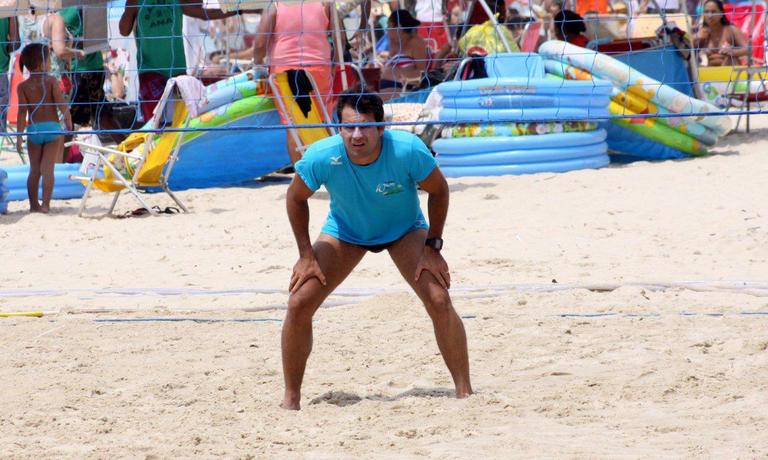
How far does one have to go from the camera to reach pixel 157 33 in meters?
9.59

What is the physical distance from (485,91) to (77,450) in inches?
248

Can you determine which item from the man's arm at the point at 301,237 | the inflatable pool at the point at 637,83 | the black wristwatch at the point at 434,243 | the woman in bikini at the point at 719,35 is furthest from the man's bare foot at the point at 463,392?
the woman in bikini at the point at 719,35

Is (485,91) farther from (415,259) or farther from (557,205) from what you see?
(415,259)

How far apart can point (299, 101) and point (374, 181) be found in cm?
519

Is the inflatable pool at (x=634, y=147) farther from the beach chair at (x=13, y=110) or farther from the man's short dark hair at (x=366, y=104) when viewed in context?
the man's short dark hair at (x=366, y=104)

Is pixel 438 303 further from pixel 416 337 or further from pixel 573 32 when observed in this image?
pixel 573 32

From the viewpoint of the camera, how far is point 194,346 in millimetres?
4820

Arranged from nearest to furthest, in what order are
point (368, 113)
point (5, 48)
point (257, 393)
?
point (368, 113), point (257, 393), point (5, 48)

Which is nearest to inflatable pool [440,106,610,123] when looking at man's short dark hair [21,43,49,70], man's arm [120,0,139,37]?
man's arm [120,0,139,37]

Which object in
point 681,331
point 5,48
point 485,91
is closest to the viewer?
point 681,331

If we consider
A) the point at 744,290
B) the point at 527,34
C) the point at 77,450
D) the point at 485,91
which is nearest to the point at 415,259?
the point at 77,450

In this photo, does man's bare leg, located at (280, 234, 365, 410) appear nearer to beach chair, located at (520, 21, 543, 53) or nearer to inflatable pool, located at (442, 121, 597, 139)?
inflatable pool, located at (442, 121, 597, 139)

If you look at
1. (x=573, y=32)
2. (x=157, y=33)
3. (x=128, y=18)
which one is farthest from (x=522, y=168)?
(x=128, y=18)

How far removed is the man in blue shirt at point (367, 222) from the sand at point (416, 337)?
0.72 feet
